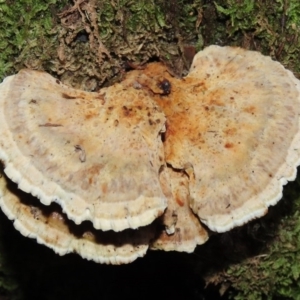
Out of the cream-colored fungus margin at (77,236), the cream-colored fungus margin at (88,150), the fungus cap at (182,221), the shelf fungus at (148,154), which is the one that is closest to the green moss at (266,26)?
the shelf fungus at (148,154)

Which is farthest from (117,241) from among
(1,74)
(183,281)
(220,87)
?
(183,281)

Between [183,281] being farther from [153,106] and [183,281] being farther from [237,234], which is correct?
[153,106]

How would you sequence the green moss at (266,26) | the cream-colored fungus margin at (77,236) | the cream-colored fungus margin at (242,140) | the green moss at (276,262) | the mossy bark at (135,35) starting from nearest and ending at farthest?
the cream-colored fungus margin at (242,140) < the cream-colored fungus margin at (77,236) < the mossy bark at (135,35) < the green moss at (266,26) < the green moss at (276,262)

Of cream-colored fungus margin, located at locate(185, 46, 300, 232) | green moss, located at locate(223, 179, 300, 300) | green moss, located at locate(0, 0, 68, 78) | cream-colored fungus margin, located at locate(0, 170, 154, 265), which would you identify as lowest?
green moss, located at locate(223, 179, 300, 300)

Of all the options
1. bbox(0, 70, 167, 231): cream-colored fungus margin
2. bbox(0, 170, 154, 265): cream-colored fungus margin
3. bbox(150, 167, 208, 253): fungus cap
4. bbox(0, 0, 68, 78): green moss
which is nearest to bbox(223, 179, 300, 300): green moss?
bbox(150, 167, 208, 253): fungus cap

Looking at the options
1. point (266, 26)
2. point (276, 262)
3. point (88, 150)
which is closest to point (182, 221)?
point (88, 150)

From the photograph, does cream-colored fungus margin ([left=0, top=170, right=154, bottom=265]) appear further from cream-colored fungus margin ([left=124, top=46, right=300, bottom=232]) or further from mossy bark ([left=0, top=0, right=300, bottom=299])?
mossy bark ([left=0, top=0, right=300, bottom=299])

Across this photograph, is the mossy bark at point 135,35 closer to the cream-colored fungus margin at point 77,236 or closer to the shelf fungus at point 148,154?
the shelf fungus at point 148,154
